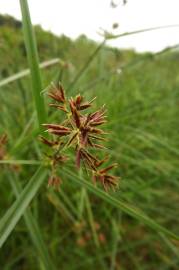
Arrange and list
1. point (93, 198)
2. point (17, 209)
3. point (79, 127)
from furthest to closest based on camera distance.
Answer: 1. point (93, 198)
2. point (17, 209)
3. point (79, 127)

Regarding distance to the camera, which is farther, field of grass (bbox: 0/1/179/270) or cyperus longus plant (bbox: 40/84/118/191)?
field of grass (bbox: 0/1/179/270)

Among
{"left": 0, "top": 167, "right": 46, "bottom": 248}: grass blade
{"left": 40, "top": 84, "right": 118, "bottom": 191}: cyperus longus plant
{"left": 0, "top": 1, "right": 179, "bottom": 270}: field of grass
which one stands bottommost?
{"left": 0, "top": 1, "right": 179, "bottom": 270}: field of grass

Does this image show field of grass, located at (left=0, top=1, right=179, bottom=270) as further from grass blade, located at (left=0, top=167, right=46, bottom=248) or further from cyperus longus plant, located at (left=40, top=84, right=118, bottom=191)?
cyperus longus plant, located at (left=40, top=84, right=118, bottom=191)

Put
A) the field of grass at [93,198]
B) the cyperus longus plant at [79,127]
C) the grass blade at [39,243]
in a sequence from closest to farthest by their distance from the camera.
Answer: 1. the cyperus longus plant at [79,127]
2. the grass blade at [39,243]
3. the field of grass at [93,198]

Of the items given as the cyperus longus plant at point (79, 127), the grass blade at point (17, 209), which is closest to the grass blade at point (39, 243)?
the grass blade at point (17, 209)

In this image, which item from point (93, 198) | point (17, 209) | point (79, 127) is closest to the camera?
point (79, 127)

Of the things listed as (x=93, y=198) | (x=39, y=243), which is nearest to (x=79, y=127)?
(x=39, y=243)

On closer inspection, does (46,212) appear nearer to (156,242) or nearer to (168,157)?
(156,242)

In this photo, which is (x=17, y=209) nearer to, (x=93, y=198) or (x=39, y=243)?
(x=39, y=243)

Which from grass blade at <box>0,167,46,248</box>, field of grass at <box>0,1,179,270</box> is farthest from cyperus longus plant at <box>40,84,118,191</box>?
field of grass at <box>0,1,179,270</box>

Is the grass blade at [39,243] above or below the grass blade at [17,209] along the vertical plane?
below

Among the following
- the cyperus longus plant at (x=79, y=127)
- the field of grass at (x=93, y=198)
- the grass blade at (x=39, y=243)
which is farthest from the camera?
the field of grass at (x=93, y=198)

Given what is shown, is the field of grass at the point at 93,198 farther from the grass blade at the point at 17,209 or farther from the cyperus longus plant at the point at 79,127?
the cyperus longus plant at the point at 79,127

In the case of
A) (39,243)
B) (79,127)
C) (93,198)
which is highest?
(79,127)
